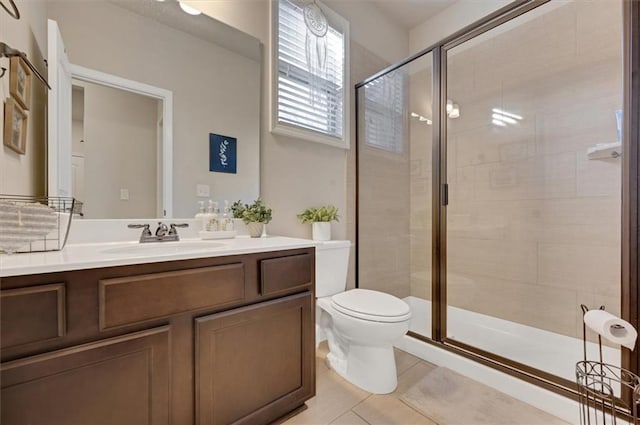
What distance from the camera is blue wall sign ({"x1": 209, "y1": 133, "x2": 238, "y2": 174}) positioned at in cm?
166

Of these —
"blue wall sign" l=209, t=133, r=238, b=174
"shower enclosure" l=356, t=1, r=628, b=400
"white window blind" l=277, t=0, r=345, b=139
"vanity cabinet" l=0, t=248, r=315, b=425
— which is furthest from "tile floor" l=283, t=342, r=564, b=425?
"white window blind" l=277, t=0, r=345, b=139

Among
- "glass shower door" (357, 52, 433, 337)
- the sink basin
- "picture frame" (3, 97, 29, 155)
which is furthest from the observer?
"glass shower door" (357, 52, 433, 337)

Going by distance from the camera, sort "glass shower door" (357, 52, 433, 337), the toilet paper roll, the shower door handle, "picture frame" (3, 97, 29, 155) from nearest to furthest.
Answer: "picture frame" (3, 97, 29, 155), the toilet paper roll, the shower door handle, "glass shower door" (357, 52, 433, 337)

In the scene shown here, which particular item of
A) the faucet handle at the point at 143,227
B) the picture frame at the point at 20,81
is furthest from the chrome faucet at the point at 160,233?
the picture frame at the point at 20,81

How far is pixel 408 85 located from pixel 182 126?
182 cm

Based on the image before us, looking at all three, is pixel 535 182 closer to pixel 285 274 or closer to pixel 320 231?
pixel 320 231

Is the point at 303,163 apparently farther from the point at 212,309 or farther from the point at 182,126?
the point at 212,309

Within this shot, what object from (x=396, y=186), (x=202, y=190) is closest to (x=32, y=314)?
(x=202, y=190)

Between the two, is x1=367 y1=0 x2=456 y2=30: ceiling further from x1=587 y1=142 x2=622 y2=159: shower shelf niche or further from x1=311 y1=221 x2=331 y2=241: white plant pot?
x1=311 y1=221 x2=331 y2=241: white plant pot

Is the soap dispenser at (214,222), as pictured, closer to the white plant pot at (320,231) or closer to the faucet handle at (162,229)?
the faucet handle at (162,229)

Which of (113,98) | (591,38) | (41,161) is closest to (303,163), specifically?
(113,98)

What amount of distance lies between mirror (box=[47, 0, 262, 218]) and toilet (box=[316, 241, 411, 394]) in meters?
0.70

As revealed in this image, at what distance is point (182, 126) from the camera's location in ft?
5.10

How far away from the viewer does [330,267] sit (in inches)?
71.6
